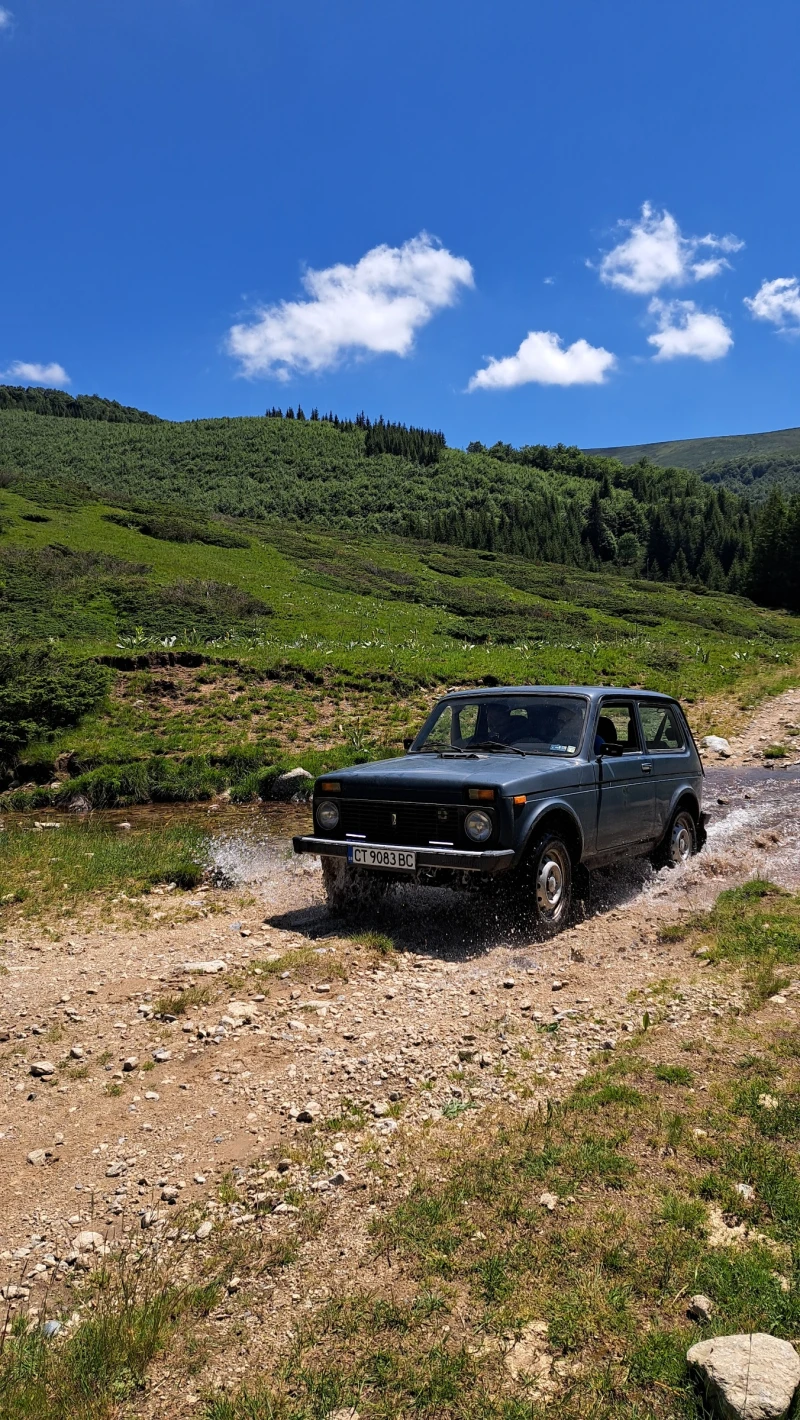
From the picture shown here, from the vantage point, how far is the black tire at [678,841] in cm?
905

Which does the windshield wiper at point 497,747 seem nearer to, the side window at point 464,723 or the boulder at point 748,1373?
the side window at point 464,723

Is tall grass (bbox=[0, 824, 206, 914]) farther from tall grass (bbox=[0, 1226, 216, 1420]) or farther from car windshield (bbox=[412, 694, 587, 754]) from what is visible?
tall grass (bbox=[0, 1226, 216, 1420])

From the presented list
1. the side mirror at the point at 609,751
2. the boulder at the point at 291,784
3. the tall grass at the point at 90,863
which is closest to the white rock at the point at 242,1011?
the tall grass at the point at 90,863

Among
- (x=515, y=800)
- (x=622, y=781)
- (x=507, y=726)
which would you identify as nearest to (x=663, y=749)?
(x=622, y=781)

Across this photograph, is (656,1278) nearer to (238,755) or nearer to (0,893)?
(0,893)

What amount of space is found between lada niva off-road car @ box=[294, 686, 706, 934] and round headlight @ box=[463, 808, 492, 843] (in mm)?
11

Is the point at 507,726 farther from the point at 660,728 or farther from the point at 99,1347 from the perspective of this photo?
the point at 99,1347

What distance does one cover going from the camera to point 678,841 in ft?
30.7

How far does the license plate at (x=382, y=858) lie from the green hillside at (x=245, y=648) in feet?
26.9

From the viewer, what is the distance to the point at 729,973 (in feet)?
19.0

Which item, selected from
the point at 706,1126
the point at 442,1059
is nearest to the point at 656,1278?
the point at 706,1126

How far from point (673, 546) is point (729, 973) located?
119591 mm

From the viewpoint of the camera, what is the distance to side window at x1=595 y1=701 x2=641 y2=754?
8.11 m

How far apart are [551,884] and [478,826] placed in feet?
3.48
